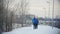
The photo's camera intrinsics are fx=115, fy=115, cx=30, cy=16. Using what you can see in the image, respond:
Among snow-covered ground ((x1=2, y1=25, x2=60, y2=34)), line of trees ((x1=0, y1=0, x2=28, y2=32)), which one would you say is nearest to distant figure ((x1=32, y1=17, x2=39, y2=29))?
snow-covered ground ((x1=2, y1=25, x2=60, y2=34))

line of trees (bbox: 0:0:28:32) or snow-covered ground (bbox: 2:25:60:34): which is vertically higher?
line of trees (bbox: 0:0:28:32)

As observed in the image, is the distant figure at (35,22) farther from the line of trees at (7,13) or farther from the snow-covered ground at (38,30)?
the line of trees at (7,13)

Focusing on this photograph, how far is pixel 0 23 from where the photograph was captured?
2.36 metres

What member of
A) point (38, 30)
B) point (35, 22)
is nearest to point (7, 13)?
point (35, 22)

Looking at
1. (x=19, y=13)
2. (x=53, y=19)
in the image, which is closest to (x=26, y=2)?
(x=19, y=13)

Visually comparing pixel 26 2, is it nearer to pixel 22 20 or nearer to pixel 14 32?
pixel 22 20

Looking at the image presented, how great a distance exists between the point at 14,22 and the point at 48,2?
86cm

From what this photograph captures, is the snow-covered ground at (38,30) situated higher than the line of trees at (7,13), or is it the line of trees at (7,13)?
the line of trees at (7,13)

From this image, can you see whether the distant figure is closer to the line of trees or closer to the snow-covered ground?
the snow-covered ground

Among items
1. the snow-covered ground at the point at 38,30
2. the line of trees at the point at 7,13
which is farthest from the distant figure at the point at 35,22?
the line of trees at the point at 7,13

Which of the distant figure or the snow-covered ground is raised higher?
the distant figure

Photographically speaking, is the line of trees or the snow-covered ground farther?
the snow-covered ground

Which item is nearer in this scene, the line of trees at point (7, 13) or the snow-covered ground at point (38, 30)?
the line of trees at point (7, 13)

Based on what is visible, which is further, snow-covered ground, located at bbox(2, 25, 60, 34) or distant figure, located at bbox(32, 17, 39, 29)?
snow-covered ground, located at bbox(2, 25, 60, 34)
